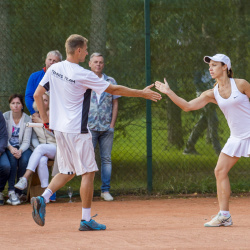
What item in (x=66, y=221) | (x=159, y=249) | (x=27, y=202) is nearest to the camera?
(x=159, y=249)

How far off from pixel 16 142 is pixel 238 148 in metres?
3.50

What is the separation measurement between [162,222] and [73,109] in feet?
5.65

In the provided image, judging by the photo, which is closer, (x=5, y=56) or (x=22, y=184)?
(x=22, y=184)

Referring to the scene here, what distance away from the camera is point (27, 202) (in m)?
8.50

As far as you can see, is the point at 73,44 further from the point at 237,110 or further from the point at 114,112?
the point at 114,112

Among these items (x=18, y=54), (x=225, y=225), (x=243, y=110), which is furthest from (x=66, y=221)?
(x=18, y=54)

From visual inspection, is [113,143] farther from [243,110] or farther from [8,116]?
[243,110]

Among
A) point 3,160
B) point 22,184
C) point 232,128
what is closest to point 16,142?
point 3,160

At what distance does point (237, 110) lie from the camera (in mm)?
6230

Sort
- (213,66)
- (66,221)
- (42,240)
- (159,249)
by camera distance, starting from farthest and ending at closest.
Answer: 1. (66,221)
2. (213,66)
3. (42,240)
4. (159,249)

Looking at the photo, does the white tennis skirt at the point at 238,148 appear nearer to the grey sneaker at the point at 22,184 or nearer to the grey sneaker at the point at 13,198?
the grey sneaker at the point at 22,184

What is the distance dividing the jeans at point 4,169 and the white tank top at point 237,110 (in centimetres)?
326

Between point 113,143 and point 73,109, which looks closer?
point 73,109

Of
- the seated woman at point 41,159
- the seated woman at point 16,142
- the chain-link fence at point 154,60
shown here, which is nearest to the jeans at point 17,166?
the seated woman at point 16,142
